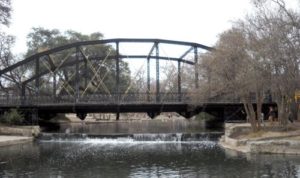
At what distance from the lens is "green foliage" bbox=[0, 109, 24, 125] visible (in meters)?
55.6

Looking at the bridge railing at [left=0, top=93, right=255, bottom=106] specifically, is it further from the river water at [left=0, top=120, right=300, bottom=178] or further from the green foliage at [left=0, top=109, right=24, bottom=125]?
the river water at [left=0, top=120, right=300, bottom=178]

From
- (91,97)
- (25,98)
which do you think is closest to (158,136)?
(91,97)

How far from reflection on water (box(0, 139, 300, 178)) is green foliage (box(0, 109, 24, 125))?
12780 mm

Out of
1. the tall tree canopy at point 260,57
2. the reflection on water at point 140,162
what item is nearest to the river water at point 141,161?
the reflection on water at point 140,162

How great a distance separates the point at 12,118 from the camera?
5556 cm

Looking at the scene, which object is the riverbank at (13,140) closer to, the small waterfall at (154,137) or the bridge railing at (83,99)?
the small waterfall at (154,137)

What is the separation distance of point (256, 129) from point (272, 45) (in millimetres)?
8495

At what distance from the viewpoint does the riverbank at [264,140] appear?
112 feet

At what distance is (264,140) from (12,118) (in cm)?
3081

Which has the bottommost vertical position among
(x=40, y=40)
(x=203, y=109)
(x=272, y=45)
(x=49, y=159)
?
(x=49, y=159)

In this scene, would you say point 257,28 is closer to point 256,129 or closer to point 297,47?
point 297,47

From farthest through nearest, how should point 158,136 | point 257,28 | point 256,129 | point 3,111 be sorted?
point 3,111 → point 158,136 → point 256,129 → point 257,28

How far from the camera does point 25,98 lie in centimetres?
6088

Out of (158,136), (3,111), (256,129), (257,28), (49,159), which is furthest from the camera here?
(3,111)
